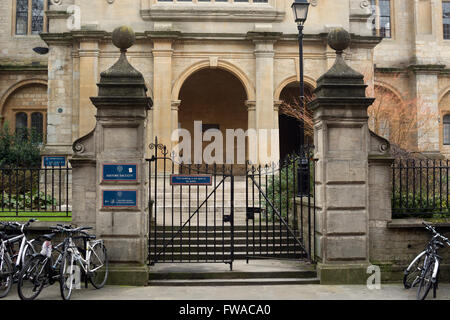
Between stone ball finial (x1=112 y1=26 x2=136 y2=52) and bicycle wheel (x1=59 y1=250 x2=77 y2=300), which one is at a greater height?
stone ball finial (x1=112 y1=26 x2=136 y2=52)

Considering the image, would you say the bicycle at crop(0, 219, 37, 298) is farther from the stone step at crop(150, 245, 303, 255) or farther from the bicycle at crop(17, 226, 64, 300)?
the stone step at crop(150, 245, 303, 255)

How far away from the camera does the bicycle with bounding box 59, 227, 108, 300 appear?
274 inches

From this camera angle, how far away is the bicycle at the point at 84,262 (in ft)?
22.9

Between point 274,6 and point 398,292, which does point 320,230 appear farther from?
point 274,6

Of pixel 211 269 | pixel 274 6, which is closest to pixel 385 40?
pixel 274 6

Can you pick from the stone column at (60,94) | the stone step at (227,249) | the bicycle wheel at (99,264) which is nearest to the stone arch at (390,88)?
the stone column at (60,94)

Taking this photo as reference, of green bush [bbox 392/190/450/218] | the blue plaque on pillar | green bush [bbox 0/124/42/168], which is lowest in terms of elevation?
green bush [bbox 392/190/450/218]

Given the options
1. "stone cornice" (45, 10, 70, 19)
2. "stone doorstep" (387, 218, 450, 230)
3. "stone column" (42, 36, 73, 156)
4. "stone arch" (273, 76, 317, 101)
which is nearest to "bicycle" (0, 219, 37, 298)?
"stone doorstep" (387, 218, 450, 230)

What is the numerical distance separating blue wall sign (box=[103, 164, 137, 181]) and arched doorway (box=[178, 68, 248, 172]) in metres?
15.3

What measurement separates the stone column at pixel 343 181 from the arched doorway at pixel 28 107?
2009cm

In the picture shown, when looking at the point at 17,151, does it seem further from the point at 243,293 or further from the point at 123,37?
the point at 243,293

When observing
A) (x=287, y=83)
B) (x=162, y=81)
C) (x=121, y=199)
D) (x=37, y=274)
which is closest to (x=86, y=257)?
(x=37, y=274)

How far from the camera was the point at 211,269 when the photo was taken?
830cm

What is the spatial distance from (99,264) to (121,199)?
1.13 meters
